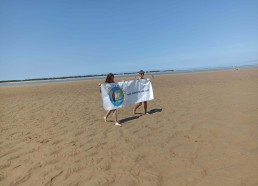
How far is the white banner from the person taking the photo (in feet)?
31.2

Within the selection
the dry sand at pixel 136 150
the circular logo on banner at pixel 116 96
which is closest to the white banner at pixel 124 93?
the circular logo on banner at pixel 116 96

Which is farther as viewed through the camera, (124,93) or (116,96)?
(124,93)

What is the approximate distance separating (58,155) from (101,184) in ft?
6.40

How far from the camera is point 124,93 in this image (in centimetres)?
1038

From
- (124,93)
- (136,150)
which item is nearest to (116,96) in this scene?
(124,93)

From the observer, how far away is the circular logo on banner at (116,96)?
31.7ft

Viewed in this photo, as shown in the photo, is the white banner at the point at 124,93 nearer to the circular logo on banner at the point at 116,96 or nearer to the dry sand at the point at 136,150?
the circular logo on banner at the point at 116,96

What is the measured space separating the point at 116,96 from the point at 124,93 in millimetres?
600

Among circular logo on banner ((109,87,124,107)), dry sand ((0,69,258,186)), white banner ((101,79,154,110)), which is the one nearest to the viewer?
dry sand ((0,69,258,186))

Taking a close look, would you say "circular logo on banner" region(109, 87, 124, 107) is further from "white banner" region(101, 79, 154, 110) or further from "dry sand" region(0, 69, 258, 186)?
"dry sand" region(0, 69, 258, 186)

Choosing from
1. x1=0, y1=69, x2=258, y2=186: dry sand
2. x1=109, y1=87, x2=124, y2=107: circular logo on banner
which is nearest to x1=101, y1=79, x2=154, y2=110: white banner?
x1=109, y1=87, x2=124, y2=107: circular logo on banner

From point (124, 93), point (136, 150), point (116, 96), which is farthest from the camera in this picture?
point (124, 93)

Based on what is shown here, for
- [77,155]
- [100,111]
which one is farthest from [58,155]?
[100,111]

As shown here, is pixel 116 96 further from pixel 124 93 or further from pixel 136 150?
pixel 136 150
